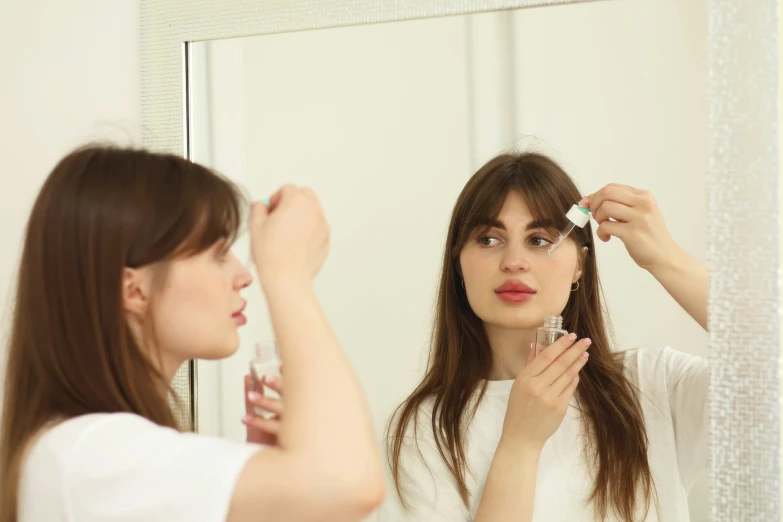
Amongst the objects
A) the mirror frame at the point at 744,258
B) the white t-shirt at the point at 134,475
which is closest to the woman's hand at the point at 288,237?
the white t-shirt at the point at 134,475

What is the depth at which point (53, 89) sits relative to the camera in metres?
1.02

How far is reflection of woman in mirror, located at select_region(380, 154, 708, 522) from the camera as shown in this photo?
0.77m

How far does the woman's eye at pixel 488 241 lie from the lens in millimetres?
796

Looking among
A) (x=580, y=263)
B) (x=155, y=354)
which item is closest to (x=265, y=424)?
(x=155, y=354)

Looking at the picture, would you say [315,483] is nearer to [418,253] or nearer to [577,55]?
[418,253]

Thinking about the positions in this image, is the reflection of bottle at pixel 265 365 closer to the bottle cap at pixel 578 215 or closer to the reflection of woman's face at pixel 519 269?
the reflection of woman's face at pixel 519 269

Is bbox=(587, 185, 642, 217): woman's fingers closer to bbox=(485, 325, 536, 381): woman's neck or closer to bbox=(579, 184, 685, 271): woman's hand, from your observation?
bbox=(579, 184, 685, 271): woman's hand

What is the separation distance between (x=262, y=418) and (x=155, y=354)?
0.13m

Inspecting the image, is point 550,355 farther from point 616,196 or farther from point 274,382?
point 274,382

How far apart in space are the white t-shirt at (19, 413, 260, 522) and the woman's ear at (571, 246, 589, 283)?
372 mm

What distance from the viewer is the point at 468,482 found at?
797mm

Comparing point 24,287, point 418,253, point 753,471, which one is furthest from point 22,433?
point 753,471

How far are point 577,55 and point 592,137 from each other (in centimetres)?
8

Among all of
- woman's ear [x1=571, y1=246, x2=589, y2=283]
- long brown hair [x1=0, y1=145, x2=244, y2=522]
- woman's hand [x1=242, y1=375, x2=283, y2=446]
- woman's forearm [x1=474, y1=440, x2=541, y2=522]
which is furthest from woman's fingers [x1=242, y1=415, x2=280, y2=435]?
woman's ear [x1=571, y1=246, x2=589, y2=283]
